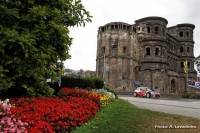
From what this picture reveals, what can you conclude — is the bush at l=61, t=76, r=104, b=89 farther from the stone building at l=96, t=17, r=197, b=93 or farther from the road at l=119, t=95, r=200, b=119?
the stone building at l=96, t=17, r=197, b=93

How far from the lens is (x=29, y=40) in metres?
6.25

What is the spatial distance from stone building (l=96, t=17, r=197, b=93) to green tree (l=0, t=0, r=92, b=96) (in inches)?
1278

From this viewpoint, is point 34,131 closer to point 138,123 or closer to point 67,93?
point 138,123

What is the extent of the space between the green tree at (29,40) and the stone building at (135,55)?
107 feet

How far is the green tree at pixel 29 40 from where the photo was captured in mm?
6297

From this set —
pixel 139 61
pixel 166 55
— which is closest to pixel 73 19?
pixel 139 61

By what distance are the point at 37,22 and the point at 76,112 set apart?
135 inches

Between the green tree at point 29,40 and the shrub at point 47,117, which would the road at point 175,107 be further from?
the green tree at point 29,40

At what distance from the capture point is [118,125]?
7.12 meters

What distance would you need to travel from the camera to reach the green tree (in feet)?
20.7

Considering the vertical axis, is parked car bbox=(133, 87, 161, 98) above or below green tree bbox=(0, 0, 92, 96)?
below

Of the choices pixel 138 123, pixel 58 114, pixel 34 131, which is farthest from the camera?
pixel 138 123

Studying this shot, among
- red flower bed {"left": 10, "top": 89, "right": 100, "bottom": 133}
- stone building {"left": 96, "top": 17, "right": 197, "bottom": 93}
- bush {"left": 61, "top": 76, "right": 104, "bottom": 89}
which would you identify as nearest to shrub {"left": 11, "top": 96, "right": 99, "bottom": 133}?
red flower bed {"left": 10, "top": 89, "right": 100, "bottom": 133}

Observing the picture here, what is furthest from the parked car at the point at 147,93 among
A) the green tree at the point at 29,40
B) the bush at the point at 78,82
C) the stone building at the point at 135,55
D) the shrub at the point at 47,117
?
the shrub at the point at 47,117
